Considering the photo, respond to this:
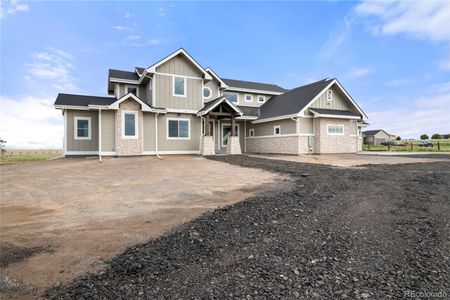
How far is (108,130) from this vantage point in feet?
54.9

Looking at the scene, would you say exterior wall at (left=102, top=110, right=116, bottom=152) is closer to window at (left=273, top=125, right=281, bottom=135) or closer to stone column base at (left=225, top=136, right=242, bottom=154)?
stone column base at (left=225, top=136, right=242, bottom=154)

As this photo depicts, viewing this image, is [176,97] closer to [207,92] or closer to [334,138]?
[207,92]

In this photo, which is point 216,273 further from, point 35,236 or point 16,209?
point 16,209

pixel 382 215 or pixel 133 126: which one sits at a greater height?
pixel 133 126

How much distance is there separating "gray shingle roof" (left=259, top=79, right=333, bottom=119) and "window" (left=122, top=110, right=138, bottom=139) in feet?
36.4

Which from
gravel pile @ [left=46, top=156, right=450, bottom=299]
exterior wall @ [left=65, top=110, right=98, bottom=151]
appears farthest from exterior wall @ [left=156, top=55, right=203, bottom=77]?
gravel pile @ [left=46, top=156, right=450, bottom=299]

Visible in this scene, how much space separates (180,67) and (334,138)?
1346cm

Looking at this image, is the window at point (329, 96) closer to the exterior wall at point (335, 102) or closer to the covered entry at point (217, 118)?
the exterior wall at point (335, 102)

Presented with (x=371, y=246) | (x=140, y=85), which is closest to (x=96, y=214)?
(x=371, y=246)

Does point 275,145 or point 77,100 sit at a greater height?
point 77,100

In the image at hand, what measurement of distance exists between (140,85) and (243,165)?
42.0ft

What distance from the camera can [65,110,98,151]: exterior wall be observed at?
17.5m

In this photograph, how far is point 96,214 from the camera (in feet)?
Answer: 17.6

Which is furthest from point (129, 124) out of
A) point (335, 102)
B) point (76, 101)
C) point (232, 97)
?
point (335, 102)
